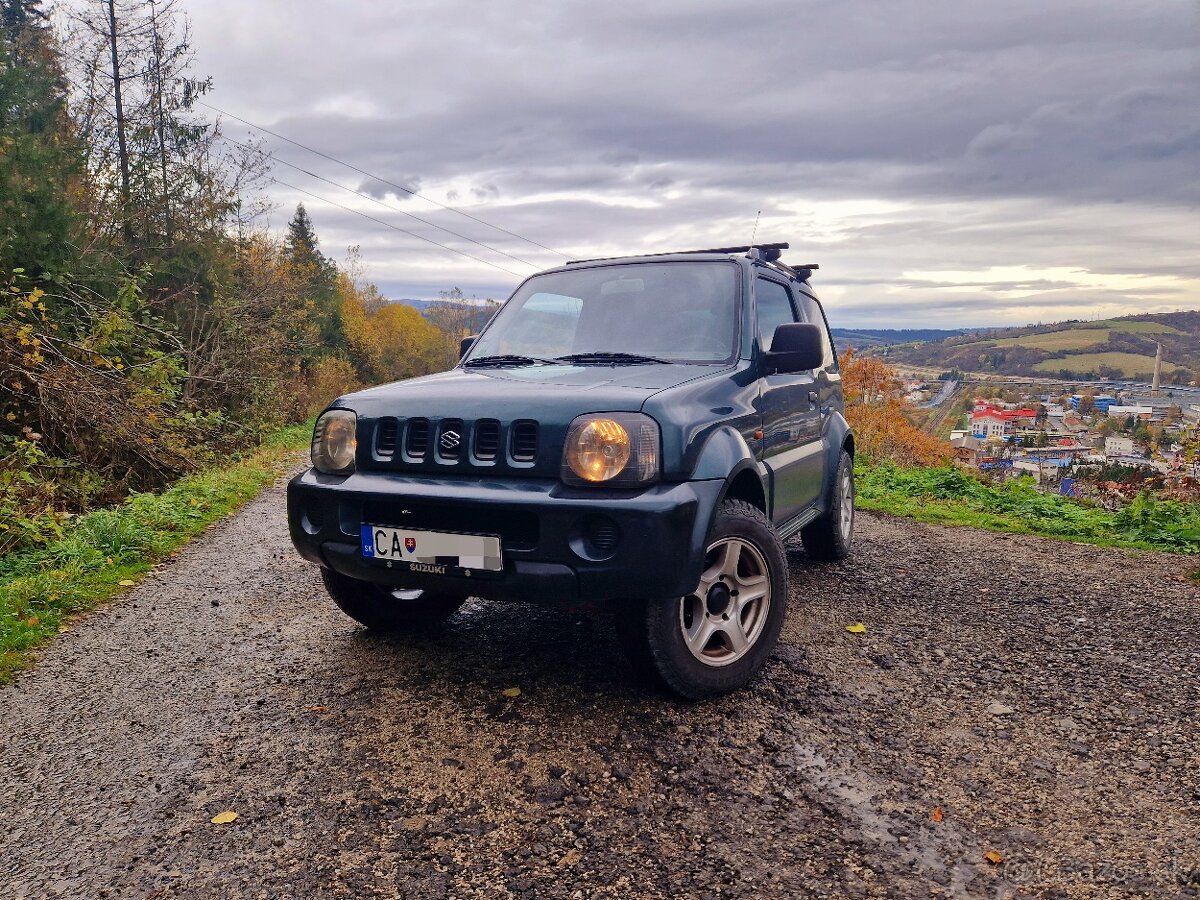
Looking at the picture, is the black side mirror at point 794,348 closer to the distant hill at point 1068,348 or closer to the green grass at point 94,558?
the green grass at point 94,558

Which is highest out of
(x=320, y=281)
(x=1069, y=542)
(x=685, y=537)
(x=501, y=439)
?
(x=320, y=281)

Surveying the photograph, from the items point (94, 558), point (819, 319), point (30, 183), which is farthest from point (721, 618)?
point (30, 183)

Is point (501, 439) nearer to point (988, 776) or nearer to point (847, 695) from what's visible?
point (847, 695)

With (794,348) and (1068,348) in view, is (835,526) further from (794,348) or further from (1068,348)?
(1068,348)

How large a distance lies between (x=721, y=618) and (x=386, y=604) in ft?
5.52

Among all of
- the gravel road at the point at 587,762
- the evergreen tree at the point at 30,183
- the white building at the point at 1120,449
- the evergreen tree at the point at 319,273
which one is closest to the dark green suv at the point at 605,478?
the gravel road at the point at 587,762

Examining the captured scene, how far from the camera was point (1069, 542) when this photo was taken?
6609 millimetres

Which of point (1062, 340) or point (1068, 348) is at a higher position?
point (1062, 340)

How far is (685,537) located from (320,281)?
160 feet

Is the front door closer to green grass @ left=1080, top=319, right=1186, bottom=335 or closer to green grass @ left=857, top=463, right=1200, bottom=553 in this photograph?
green grass @ left=857, top=463, right=1200, bottom=553

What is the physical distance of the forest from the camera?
297 inches

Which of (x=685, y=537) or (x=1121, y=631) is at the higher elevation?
(x=685, y=537)

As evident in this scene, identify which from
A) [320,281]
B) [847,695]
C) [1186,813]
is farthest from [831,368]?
[320,281]

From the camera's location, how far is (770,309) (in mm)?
4121
